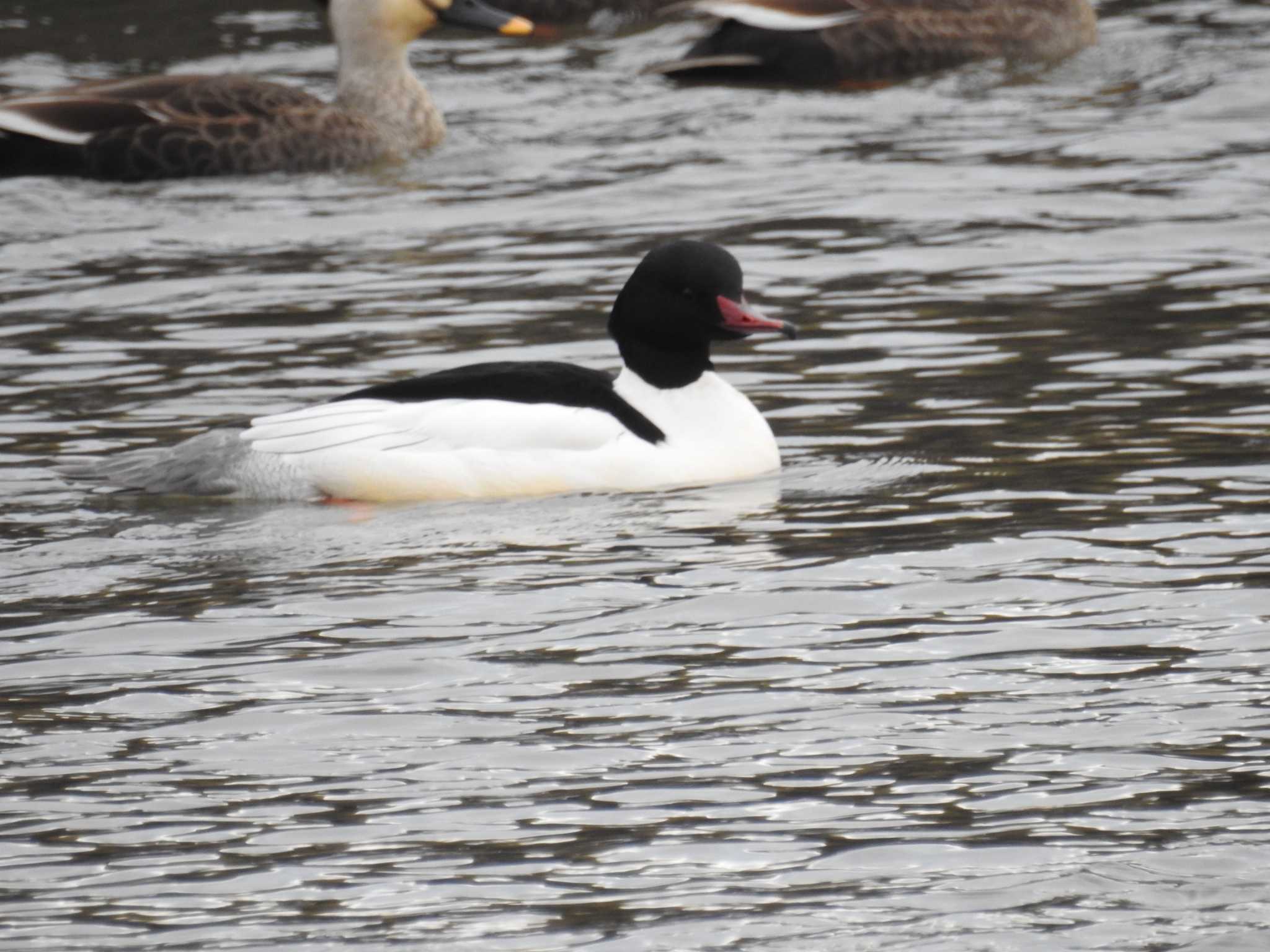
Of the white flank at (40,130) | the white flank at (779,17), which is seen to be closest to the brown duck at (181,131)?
the white flank at (40,130)

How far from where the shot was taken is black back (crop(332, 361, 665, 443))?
8.50 meters

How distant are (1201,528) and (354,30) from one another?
9493mm

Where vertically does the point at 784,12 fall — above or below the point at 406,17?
below

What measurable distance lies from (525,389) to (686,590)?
1.61 meters

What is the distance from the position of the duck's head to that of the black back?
7.51 meters

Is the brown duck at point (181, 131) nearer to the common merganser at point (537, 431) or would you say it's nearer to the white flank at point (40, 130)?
the white flank at point (40, 130)

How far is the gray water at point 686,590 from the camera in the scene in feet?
15.8

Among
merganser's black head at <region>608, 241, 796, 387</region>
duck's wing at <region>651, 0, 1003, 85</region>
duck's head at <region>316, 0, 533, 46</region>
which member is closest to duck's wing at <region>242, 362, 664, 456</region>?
merganser's black head at <region>608, 241, 796, 387</region>

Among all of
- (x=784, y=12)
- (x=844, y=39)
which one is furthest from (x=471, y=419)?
(x=784, y=12)

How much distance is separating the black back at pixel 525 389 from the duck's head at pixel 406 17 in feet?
24.6

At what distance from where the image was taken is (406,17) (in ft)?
51.7

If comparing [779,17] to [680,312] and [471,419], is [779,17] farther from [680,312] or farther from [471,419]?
[471,419]

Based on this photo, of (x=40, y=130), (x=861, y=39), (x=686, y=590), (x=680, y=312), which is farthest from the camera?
(x=861, y=39)

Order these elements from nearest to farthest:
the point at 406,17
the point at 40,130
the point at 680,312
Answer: the point at 680,312 → the point at 40,130 → the point at 406,17
